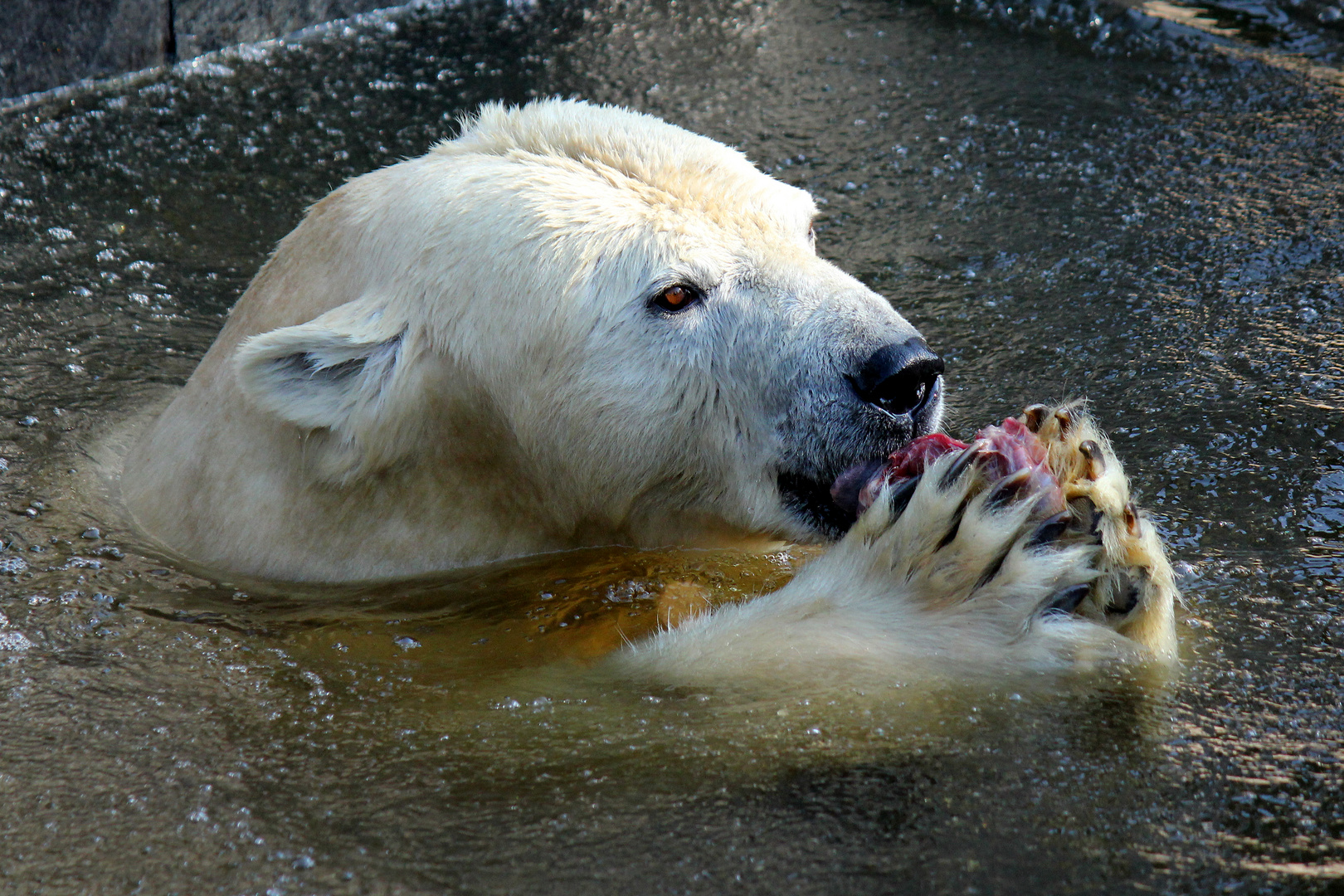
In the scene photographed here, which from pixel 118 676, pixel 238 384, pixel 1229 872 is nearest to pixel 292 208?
pixel 238 384

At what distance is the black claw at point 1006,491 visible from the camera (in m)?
2.33

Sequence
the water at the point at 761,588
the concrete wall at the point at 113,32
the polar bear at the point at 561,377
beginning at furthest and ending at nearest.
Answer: the concrete wall at the point at 113,32, the polar bear at the point at 561,377, the water at the point at 761,588

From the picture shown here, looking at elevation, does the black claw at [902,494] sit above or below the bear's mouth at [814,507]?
above

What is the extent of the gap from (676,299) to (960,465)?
29.5 inches

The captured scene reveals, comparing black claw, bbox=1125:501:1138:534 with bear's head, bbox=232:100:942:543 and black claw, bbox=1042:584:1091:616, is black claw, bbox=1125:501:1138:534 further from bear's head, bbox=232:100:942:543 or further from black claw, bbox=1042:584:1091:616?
bear's head, bbox=232:100:942:543

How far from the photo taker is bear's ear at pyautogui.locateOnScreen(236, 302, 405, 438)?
2.82 meters

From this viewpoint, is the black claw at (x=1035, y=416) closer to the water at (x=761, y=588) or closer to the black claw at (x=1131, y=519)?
the black claw at (x=1131, y=519)

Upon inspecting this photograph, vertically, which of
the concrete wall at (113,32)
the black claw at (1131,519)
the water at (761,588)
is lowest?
the water at (761,588)

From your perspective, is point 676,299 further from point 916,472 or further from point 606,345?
point 916,472

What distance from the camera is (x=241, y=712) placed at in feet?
8.35

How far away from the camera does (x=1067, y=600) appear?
7.58 feet

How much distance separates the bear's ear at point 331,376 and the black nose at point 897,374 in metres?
1.05

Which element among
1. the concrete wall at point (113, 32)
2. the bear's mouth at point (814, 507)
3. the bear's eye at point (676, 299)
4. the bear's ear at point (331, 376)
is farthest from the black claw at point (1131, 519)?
the concrete wall at point (113, 32)

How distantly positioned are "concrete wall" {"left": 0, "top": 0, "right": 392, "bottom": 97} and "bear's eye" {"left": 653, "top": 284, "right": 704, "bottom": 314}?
15.6 ft
